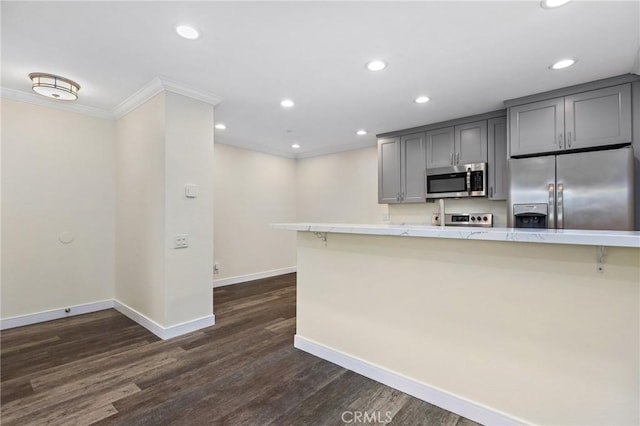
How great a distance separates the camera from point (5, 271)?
3080mm

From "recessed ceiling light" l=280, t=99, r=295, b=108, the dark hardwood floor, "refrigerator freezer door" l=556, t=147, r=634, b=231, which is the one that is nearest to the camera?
the dark hardwood floor

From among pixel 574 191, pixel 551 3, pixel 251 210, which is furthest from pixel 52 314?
pixel 574 191

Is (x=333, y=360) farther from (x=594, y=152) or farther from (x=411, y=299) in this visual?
(x=594, y=152)

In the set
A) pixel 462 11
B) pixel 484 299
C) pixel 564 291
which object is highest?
pixel 462 11

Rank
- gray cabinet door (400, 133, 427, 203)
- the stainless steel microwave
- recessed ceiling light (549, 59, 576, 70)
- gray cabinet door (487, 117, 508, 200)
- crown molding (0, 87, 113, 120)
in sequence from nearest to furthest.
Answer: recessed ceiling light (549, 59, 576, 70) < crown molding (0, 87, 113, 120) < gray cabinet door (487, 117, 508, 200) < the stainless steel microwave < gray cabinet door (400, 133, 427, 203)

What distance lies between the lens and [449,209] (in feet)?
13.8

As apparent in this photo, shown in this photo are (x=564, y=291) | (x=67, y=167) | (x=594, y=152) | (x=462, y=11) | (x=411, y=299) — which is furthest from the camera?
(x=67, y=167)

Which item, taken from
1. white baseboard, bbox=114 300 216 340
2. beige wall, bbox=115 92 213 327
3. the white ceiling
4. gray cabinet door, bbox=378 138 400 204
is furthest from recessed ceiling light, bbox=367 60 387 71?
white baseboard, bbox=114 300 216 340

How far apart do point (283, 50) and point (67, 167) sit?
3.06 m

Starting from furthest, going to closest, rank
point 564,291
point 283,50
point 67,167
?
point 67,167, point 283,50, point 564,291

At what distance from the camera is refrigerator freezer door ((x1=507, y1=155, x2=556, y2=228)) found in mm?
2895

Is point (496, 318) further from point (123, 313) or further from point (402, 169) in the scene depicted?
point (123, 313)

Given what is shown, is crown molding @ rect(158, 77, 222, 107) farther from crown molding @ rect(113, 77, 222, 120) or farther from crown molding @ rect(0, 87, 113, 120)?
crown molding @ rect(0, 87, 113, 120)

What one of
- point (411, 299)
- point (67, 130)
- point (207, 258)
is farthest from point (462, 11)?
point (67, 130)
